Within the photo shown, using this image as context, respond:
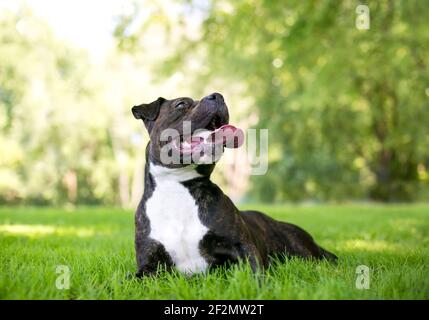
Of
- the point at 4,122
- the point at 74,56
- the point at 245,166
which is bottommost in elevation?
the point at 245,166

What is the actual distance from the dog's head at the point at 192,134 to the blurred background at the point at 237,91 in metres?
5.62

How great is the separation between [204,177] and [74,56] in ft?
100

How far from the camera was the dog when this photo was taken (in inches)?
153

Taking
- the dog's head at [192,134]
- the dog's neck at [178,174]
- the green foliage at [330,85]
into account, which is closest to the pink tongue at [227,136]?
the dog's head at [192,134]

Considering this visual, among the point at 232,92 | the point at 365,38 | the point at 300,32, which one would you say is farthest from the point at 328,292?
the point at 232,92

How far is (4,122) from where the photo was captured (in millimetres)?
32906

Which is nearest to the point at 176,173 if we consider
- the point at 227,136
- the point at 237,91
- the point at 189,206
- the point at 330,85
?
the point at 189,206

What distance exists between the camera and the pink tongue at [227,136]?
3875 mm

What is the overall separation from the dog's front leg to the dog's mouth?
759 mm

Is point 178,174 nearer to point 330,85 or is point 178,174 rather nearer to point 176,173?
point 176,173

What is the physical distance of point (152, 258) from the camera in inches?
158

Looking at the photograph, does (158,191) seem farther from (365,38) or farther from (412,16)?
(365,38)

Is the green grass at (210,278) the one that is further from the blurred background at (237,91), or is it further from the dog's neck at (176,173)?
the blurred background at (237,91)

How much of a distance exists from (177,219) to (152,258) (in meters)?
0.37
